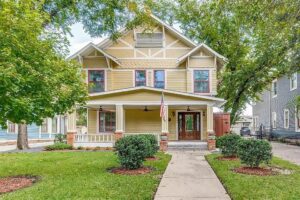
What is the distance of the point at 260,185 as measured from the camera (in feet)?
26.6

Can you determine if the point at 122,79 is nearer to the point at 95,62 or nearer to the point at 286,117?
the point at 95,62

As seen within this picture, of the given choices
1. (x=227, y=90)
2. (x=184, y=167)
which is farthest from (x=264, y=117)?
(x=184, y=167)

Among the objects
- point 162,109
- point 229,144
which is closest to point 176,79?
point 162,109

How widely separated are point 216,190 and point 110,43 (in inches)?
644

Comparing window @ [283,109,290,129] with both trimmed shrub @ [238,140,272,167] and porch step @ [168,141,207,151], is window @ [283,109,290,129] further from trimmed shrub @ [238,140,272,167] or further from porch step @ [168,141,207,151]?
trimmed shrub @ [238,140,272,167]

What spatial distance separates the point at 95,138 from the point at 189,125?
267 inches

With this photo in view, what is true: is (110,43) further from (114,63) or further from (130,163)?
(130,163)

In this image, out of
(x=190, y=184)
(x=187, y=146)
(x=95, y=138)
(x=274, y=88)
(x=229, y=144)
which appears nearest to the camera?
(x=190, y=184)

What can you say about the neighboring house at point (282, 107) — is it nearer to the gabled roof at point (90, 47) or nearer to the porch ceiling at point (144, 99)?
the porch ceiling at point (144, 99)

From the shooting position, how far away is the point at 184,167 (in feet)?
38.3

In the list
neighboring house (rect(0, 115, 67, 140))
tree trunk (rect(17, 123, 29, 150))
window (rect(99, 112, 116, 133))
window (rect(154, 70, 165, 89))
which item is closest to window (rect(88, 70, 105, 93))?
window (rect(99, 112, 116, 133))

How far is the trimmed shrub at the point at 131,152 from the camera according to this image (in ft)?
33.5

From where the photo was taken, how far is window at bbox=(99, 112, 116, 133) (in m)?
22.1

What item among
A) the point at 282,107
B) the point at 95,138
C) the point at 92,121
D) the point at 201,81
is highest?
the point at 201,81
